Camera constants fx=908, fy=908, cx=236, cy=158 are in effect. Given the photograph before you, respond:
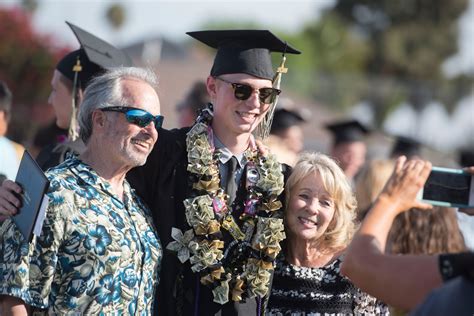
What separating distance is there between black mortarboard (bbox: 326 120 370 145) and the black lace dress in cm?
548

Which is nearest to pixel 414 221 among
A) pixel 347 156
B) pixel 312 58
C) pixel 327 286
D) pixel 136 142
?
pixel 327 286

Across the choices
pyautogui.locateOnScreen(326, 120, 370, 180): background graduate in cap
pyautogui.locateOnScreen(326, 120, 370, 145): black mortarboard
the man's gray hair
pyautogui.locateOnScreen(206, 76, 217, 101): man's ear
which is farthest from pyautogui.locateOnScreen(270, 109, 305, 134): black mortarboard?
the man's gray hair

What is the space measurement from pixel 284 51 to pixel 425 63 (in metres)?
52.5

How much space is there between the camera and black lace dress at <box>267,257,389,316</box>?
468 cm

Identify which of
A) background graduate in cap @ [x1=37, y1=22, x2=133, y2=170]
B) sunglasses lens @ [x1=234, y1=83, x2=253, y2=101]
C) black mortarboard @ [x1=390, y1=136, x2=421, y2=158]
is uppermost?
black mortarboard @ [x1=390, y1=136, x2=421, y2=158]

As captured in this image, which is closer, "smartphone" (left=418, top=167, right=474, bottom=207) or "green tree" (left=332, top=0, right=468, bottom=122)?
"smartphone" (left=418, top=167, right=474, bottom=207)

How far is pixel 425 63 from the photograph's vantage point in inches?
2201

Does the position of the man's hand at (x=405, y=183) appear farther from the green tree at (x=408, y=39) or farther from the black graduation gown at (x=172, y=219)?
the green tree at (x=408, y=39)

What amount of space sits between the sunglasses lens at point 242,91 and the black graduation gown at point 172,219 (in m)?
0.37

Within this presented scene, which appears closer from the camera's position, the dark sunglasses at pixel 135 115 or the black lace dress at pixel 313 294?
the dark sunglasses at pixel 135 115

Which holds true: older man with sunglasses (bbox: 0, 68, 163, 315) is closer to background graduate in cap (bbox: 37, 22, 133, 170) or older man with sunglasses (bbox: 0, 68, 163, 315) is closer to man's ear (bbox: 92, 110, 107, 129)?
man's ear (bbox: 92, 110, 107, 129)

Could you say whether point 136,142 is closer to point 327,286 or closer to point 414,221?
point 327,286

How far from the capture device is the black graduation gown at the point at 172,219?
4.45 metres

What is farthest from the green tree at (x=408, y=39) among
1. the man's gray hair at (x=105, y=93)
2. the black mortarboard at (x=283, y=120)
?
the man's gray hair at (x=105, y=93)
